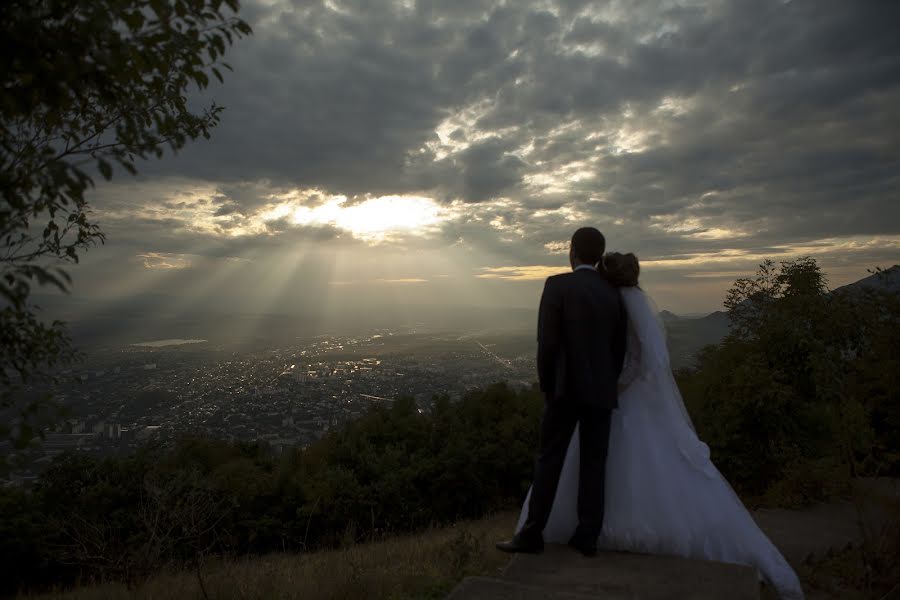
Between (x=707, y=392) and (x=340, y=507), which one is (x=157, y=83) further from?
(x=340, y=507)

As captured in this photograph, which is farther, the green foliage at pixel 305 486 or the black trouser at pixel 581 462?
the green foliage at pixel 305 486

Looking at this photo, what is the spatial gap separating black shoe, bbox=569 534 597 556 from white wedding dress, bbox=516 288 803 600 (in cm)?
23

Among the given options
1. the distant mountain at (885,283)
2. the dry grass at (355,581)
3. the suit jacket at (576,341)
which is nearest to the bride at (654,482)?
the suit jacket at (576,341)

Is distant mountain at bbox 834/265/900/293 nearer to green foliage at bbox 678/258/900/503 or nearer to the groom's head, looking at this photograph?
green foliage at bbox 678/258/900/503

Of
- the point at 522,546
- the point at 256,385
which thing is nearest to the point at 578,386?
the point at 522,546

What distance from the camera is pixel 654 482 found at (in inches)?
174

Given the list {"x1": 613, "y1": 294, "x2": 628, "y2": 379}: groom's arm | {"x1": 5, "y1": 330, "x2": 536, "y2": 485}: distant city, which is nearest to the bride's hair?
{"x1": 613, "y1": 294, "x2": 628, "y2": 379}: groom's arm

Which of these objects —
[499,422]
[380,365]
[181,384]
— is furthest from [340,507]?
[380,365]

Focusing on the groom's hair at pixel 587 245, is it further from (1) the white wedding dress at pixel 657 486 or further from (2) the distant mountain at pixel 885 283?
(2) the distant mountain at pixel 885 283

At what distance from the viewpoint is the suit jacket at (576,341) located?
429cm

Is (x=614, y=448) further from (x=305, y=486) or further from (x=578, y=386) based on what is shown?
(x=305, y=486)

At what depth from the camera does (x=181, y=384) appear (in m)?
33.7

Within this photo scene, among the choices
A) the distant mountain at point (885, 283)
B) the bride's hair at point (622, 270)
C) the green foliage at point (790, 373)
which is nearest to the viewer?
the bride's hair at point (622, 270)

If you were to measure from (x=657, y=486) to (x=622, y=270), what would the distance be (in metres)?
1.89
